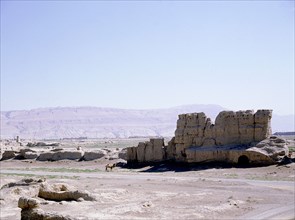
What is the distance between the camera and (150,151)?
5131 cm

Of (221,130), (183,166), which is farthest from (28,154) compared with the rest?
(221,130)

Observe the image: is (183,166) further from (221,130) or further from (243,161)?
(243,161)

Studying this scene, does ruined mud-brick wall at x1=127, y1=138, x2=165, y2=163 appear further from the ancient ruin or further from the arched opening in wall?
the arched opening in wall

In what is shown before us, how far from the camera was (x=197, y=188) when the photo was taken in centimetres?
3228

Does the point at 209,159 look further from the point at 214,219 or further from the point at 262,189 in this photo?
the point at 214,219

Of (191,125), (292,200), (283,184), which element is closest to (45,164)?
(191,125)

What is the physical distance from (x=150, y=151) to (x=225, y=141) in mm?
10012

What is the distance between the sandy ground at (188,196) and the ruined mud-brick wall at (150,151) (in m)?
7.33

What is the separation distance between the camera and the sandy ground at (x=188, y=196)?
2294 centimetres

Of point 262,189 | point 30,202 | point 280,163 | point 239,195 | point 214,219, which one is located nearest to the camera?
point 30,202

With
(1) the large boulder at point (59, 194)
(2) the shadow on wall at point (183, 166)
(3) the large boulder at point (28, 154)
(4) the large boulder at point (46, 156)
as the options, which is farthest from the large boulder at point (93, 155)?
(1) the large boulder at point (59, 194)

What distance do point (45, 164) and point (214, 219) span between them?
44.5 meters

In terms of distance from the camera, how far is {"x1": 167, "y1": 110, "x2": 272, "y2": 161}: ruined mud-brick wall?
144 ft

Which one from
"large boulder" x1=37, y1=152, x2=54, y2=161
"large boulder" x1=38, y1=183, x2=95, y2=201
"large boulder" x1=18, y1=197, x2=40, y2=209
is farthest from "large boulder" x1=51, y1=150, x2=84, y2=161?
"large boulder" x1=18, y1=197, x2=40, y2=209
